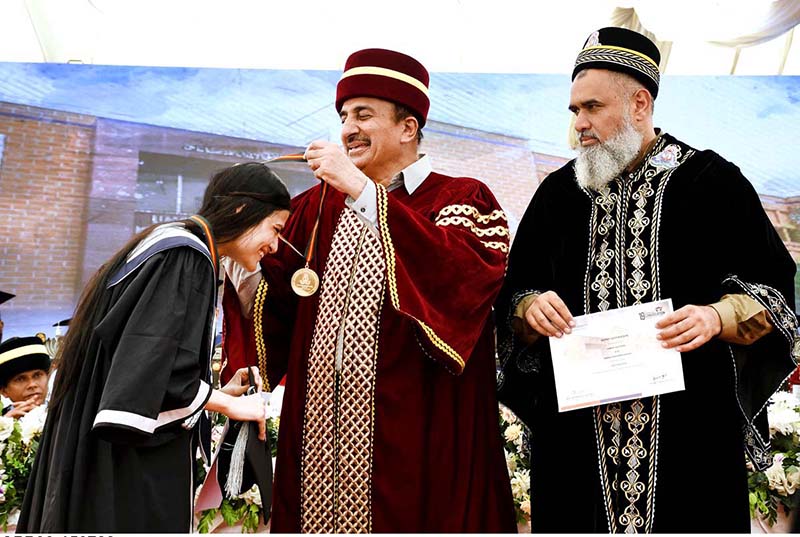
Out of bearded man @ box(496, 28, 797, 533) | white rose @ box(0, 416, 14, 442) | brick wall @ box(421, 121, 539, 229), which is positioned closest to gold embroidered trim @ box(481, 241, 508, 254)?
bearded man @ box(496, 28, 797, 533)

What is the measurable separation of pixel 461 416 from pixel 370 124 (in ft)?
4.28

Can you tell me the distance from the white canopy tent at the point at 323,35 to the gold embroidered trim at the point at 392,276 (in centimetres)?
692

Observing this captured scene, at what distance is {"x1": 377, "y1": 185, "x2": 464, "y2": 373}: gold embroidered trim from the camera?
8.66 ft

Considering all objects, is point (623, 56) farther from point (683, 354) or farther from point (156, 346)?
point (156, 346)

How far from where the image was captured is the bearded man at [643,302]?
8.57ft

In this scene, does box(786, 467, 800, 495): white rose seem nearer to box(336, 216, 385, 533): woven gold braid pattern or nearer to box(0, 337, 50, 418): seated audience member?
box(336, 216, 385, 533): woven gold braid pattern

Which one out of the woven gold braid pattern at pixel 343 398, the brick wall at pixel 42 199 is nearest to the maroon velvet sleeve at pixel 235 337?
the woven gold braid pattern at pixel 343 398

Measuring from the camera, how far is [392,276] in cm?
264

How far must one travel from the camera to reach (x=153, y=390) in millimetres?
2264

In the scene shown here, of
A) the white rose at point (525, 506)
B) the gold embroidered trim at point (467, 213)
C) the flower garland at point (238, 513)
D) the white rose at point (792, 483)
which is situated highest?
the gold embroidered trim at point (467, 213)

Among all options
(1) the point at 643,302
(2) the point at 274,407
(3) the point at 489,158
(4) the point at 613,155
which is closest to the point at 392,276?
(1) the point at 643,302

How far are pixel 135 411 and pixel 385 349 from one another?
1.03 meters

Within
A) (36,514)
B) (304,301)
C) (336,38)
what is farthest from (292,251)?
(336,38)

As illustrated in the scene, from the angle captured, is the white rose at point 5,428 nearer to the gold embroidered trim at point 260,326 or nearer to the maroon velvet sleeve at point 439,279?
the gold embroidered trim at point 260,326
